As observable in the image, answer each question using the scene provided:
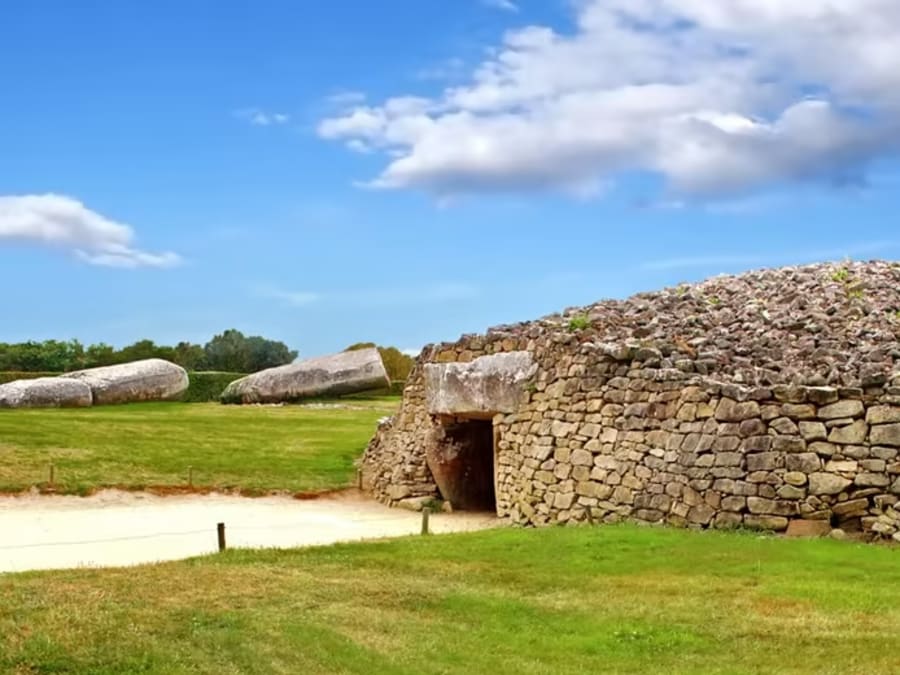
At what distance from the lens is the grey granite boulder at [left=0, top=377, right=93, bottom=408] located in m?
39.4

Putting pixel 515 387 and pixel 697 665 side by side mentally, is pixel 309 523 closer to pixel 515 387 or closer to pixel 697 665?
pixel 515 387

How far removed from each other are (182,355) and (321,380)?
23.4m

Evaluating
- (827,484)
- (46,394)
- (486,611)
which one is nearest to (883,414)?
(827,484)

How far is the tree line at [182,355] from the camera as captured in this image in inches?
2152

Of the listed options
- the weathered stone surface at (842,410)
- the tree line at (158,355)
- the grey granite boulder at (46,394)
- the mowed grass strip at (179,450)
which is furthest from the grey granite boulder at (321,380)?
the weathered stone surface at (842,410)

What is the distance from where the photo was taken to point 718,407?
14.2 meters

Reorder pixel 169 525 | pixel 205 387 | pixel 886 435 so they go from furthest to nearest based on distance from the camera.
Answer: pixel 205 387
pixel 169 525
pixel 886 435

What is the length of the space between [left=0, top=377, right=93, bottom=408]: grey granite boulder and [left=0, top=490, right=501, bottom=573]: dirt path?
64.2ft

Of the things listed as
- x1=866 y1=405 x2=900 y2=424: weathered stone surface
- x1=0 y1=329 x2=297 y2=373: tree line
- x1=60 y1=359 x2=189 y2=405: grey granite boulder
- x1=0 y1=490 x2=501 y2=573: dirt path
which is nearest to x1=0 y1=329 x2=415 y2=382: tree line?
x1=0 y1=329 x2=297 y2=373: tree line

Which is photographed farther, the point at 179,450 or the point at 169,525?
the point at 179,450

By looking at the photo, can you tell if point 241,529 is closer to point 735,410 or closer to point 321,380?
point 735,410

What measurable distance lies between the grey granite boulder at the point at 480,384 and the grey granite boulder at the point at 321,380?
21686 mm

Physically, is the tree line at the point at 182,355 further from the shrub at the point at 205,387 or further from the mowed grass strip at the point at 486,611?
the mowed grass strip at the point at 486,611

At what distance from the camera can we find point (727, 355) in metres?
15.5
